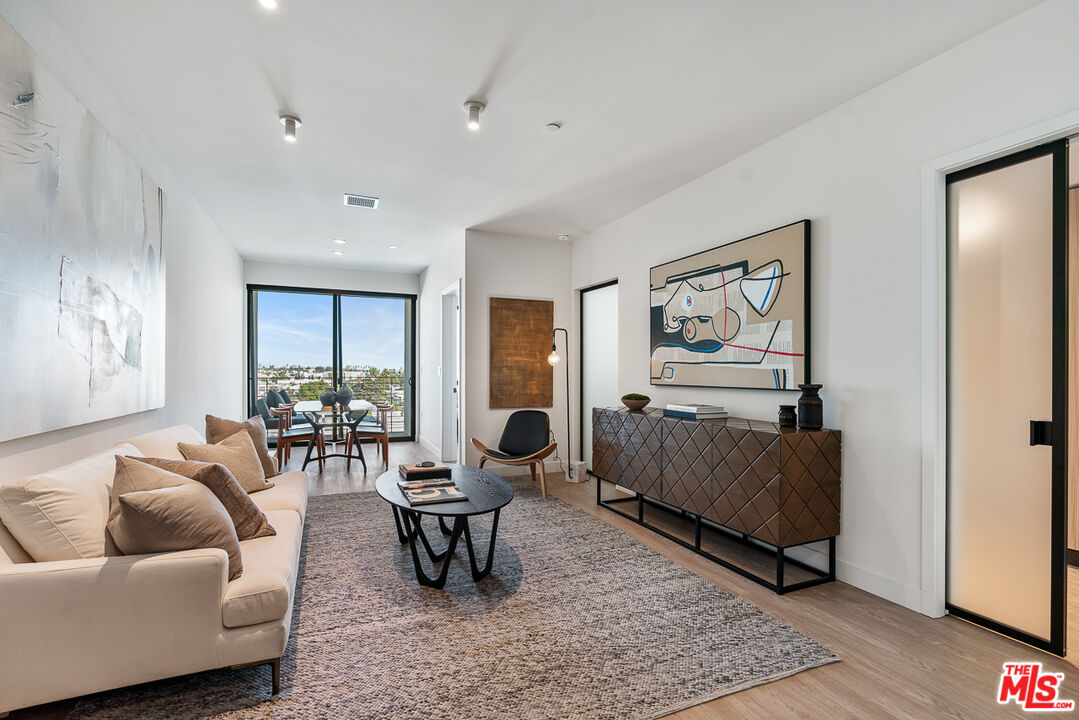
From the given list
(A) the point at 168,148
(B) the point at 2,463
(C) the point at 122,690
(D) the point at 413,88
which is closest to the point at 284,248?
(A) the point at 168,148

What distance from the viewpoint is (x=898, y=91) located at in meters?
2.58

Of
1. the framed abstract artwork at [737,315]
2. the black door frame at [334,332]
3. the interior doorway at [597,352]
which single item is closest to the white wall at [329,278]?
the black door frame at [334,332]

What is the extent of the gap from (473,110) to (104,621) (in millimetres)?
2755

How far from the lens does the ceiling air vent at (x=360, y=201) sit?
4.43m

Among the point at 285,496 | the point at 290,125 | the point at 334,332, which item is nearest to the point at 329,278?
the point at 334,332

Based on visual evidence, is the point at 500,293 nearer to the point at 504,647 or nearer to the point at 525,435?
the point at 525,435

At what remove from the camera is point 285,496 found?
295cm

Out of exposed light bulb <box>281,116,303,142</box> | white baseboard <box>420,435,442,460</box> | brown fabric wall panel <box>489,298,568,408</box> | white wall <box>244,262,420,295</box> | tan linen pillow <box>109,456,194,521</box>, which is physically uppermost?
exposed light bulb <box>281,116,303,142</box>

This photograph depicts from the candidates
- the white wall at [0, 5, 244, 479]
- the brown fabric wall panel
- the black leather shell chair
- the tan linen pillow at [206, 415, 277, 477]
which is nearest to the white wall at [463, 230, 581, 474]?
the brown fabric wall panel

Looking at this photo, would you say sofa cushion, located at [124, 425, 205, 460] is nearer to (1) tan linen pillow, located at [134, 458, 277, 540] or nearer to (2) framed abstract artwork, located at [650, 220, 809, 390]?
(1) tan linen pillow, located at [134, 458, 277, 540]

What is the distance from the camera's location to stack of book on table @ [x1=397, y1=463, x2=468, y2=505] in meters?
2.73

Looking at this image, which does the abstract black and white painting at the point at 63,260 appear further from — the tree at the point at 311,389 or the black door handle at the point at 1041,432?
the tree at the point at 311,389
